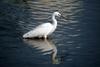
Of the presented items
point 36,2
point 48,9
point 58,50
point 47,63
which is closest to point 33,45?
point 58,50

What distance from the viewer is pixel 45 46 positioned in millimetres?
14406

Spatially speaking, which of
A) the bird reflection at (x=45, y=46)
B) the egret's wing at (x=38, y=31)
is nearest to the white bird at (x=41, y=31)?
the egret's wing at (x=38, y=31)

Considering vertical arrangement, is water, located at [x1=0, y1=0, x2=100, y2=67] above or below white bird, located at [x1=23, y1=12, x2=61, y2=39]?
below

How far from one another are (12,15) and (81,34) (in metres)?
3.95

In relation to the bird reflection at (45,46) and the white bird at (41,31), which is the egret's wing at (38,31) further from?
the bird reflection at (45,46)

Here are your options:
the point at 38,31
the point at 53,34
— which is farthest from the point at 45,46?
the point at 53,34

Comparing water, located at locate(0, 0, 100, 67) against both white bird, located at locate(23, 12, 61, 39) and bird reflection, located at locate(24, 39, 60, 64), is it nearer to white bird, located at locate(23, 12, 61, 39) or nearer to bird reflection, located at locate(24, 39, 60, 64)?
bird reflection, located at locate(24, 39, 60, 64)

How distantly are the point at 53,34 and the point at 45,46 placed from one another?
5.11 ft

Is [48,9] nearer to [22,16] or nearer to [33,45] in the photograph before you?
[22,16]

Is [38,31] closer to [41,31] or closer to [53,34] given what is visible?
[41,31]

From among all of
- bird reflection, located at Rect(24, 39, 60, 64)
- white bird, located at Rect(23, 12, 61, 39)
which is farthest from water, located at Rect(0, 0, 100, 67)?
white bird, located at Rect(23, 12, 61, 39)

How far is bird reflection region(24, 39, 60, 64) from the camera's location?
1323cm

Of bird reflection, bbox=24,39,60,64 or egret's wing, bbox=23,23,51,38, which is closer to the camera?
bird reflection, bbox=24,39,60,64

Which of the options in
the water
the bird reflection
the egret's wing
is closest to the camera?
the water
